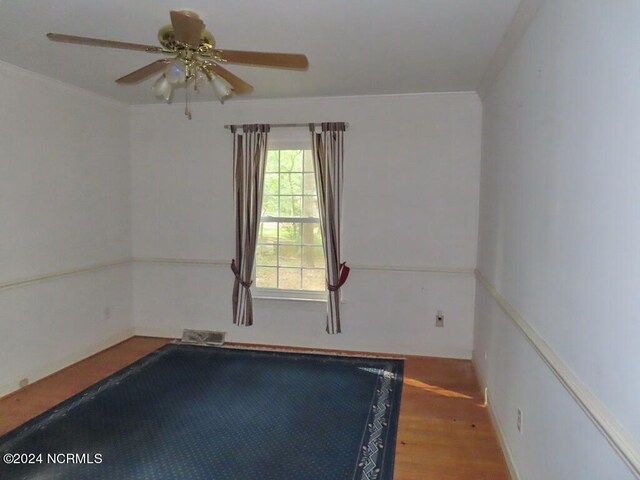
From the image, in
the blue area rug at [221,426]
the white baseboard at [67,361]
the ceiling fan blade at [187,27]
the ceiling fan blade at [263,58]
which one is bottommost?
the blue area rug at [221,426]

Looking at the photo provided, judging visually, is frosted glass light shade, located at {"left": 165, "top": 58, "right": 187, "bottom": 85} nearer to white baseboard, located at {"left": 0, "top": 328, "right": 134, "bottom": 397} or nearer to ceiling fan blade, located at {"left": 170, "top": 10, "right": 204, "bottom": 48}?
ceiling fan blade, located at {"left": 170, "top": 10, "right": 204, "bottom": 48}

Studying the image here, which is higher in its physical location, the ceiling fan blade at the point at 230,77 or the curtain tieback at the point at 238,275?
the ceiling fan blade at the point at 230,77

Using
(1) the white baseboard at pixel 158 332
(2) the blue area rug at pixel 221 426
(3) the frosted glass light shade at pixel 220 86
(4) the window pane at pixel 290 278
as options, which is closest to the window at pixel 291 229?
(4) the window pane at pixel 290 278

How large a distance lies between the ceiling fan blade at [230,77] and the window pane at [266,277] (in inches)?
83.4

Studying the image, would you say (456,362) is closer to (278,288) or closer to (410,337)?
(410,337)

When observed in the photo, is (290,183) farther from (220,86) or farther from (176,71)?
(176,71)

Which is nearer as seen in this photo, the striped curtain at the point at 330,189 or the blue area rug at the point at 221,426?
the blue area rug at the point at 221,426

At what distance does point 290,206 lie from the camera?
422 cm

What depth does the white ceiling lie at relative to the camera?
7.18 ft

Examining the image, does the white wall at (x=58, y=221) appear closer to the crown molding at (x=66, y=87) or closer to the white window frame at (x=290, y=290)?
the crown molding at (x=66, y=87)

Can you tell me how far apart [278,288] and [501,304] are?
7.37 ft

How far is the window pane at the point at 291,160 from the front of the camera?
4.16m

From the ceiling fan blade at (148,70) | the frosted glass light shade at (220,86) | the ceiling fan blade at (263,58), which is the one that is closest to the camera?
the ceiling fan blade at (263,58)

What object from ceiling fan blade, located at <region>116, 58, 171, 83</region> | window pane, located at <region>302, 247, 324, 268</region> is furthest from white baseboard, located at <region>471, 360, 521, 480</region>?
ceiling fan blade, located at <region>116, 58, 171, 83</region>
